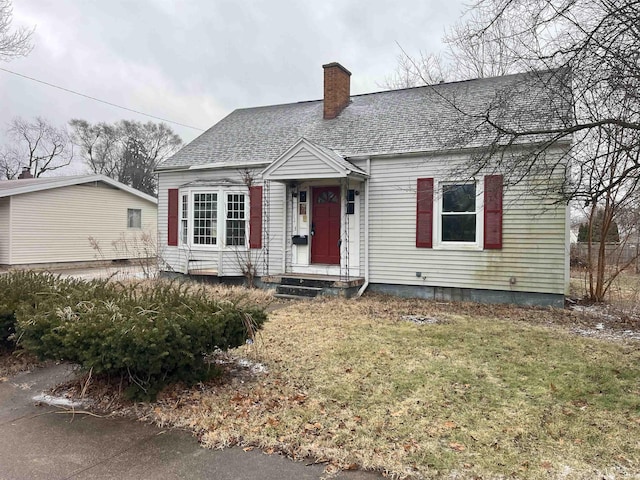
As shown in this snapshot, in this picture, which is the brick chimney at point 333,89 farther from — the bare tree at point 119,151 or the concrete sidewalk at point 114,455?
the bare tree at point 119,151

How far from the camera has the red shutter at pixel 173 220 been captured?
1266 centimetres

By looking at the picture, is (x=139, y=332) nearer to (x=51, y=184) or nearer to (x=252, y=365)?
(x=252, y=365)

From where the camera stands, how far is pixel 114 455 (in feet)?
10.1

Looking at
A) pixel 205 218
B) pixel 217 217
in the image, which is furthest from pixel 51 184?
pixel 217 217

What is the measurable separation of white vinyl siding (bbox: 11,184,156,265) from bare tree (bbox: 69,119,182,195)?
2384 cm

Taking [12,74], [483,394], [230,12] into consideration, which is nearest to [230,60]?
[230,12]

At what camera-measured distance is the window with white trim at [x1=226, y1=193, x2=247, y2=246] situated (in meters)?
11.9

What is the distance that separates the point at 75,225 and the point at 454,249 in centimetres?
1605

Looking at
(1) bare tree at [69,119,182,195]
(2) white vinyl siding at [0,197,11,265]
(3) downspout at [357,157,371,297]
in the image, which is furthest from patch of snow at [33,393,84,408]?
(1) bare tree at [69,119,182,195]

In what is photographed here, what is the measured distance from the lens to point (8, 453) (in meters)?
3.10

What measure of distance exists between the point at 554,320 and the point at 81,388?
24.6 feet

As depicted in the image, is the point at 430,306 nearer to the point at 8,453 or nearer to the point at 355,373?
the point at 355,373

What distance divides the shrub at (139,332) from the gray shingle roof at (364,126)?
6.40 meters

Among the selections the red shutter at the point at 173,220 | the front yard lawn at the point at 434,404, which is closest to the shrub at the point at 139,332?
the front yard lawn at the point at 434,404
